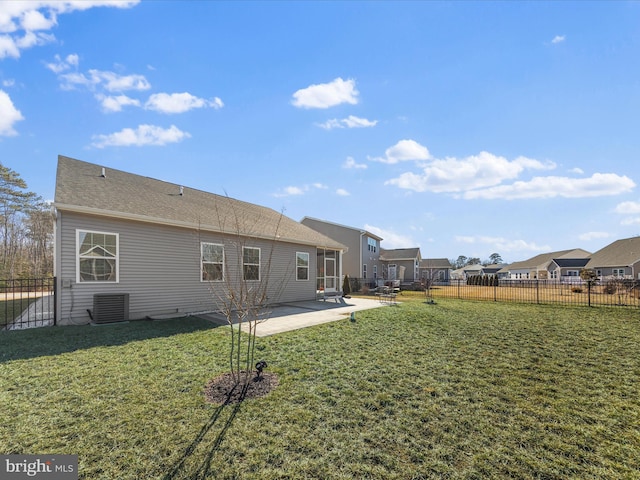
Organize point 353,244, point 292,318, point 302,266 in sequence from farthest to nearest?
point 353,244 → point 302,266 → point 292,318

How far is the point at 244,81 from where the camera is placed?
10.8m

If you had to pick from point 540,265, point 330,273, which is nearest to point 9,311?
point 330,273

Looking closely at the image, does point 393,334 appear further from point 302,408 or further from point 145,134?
point 145,134

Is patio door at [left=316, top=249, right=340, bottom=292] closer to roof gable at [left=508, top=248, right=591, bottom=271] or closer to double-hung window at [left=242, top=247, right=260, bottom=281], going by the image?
double-hung window at [left=242, top=247, right=260, bottom=281]

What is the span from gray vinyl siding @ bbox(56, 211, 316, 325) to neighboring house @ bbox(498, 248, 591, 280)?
171ft

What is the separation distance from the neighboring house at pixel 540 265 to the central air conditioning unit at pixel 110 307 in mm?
54217

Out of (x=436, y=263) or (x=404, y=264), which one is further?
(x=436, y=263)

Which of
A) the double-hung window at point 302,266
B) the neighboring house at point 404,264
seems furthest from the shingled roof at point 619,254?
the double-hung window at point 302,266

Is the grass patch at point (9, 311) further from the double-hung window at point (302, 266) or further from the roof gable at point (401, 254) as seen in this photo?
the roof gable at point (401, 254)

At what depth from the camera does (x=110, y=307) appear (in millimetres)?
7910

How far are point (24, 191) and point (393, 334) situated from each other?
31.1 metres

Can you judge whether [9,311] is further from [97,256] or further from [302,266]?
[302,266]

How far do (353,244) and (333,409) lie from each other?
24790 mm

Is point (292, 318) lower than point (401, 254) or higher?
lower
